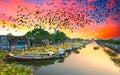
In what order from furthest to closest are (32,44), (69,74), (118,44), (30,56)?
(32,44) < (118,44) < (30,56) < (69,74)

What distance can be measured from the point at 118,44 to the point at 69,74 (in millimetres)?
70088

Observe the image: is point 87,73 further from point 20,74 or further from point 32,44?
point 32,44

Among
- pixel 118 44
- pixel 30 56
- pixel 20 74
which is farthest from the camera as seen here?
pixel 118 44

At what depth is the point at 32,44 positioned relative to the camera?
11800 centimetres

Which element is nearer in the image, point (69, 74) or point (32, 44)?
point (69, 74)

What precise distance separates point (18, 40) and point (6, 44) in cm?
992

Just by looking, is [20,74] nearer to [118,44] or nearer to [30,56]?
[30,56]

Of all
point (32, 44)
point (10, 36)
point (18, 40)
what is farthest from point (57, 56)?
point (32, 44)

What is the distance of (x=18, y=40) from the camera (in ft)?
353

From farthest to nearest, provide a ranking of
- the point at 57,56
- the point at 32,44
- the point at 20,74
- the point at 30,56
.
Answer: the point at 32,44 < the point at 57,56 < the point at 30,56 < the point at 20,74

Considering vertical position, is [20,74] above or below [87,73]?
above

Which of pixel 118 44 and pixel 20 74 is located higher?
pixel 20 74

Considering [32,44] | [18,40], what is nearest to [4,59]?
[18,40]

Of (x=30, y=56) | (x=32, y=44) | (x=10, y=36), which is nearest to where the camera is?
(x=30, y=56)
